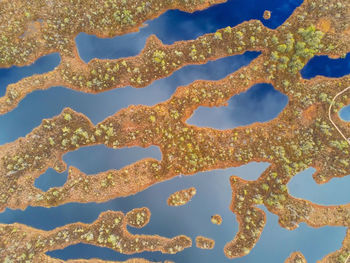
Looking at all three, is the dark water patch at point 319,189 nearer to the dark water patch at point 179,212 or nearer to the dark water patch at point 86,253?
the dark water patch at point 179,212

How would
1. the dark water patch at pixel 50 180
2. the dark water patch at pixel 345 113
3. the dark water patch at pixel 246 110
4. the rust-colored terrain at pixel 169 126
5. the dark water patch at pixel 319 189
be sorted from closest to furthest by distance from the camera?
the rust-colored terrain at pixel 169 126 → the dark water patch at pixel 50 180 → the dark water patch at pixel 319 189 → the dark water patch at pixel 345 113 → the dark water patch at pixel 246 110

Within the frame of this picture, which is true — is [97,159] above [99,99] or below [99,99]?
below

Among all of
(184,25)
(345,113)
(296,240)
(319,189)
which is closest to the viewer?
(296,240)

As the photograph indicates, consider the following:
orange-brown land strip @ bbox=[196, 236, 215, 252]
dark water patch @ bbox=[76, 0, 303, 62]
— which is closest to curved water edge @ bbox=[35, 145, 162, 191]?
orange-brown land strip @ bbox=[196, 236, 215, 252]

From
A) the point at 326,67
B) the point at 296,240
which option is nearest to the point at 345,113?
the point at 326,67

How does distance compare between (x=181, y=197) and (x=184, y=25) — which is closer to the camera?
(x=181, y=197)

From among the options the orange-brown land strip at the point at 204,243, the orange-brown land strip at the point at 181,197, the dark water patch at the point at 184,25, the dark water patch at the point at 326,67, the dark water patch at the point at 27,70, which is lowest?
the orange-brown land strip at the point at 204,243

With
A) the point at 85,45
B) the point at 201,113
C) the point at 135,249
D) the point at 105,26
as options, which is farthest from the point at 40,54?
the point at 135,249

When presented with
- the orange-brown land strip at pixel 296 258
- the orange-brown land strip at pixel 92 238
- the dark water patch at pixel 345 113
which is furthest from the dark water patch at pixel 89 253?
the dark water patch at pixel 345 113

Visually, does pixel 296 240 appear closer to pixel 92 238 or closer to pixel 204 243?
pixel 204 243
